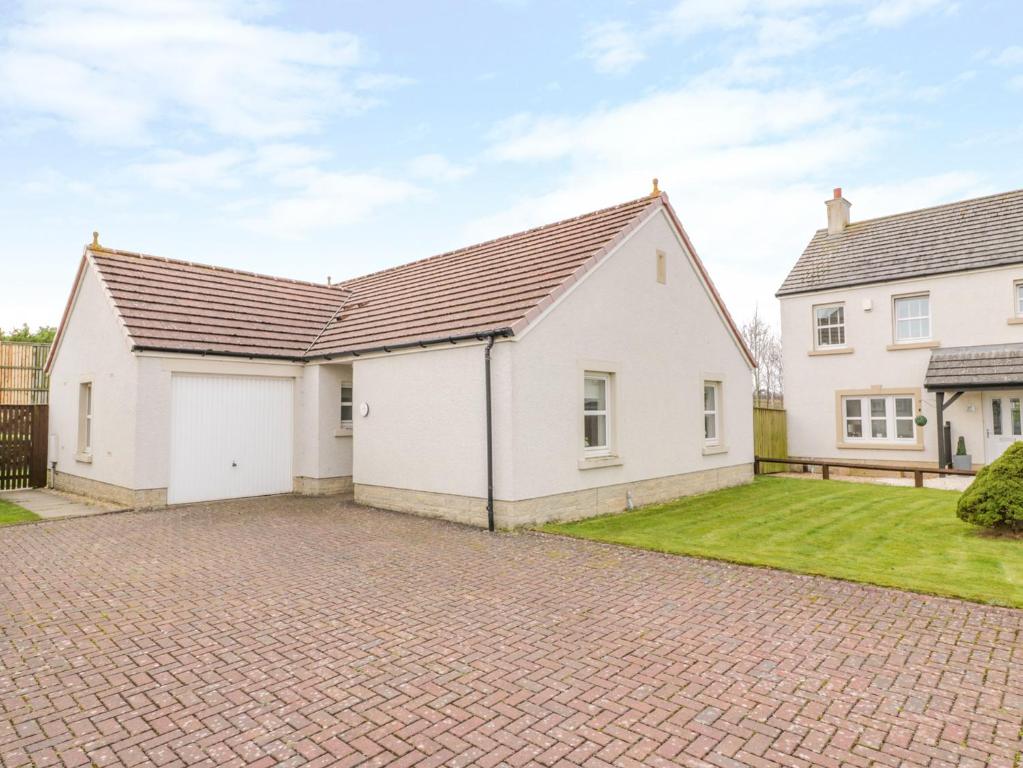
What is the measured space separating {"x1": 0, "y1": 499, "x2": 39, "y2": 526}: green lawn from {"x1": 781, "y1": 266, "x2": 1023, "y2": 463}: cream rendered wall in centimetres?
2326

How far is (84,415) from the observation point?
609 inches

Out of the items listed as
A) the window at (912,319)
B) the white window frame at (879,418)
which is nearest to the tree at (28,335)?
the white window frame at (879,418)

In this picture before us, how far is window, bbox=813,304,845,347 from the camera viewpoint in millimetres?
21500

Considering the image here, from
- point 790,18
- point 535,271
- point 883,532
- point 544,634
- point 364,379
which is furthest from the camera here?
point 364,379

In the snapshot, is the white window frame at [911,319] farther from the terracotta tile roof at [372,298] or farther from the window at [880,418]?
the terracotta tile roof at [372,298]

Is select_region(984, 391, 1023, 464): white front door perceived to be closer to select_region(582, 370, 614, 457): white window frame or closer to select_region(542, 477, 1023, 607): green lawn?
select_region(542, 477, 1023, 607): green lawn

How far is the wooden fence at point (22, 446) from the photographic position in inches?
650

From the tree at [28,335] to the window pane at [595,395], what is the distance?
2562cm

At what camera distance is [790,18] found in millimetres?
11047

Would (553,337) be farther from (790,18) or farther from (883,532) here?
(790,18)

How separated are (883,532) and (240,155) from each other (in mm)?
19107

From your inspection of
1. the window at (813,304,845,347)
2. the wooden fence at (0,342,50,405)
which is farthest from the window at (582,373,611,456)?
the wooden fence at (0,342,50,405)

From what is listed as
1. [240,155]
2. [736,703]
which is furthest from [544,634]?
[240,155]

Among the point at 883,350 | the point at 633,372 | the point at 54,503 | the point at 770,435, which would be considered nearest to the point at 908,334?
the point at 883,350
